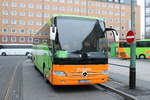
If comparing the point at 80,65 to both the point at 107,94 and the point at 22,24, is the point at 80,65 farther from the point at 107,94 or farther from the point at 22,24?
the point at 22,24

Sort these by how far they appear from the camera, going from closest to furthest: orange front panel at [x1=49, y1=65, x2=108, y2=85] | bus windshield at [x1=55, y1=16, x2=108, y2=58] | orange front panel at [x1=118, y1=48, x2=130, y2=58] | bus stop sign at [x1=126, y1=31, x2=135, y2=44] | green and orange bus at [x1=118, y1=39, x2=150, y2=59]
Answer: orange front panel at [x1=49, y1=65, x2=108, y2=85], bus windshield at [x1=55, y1=16, x2=108, y2=58], bus stop sign at [x1=126, y1=31, x2=135, y2=44], green and orange bus at [x1=118, y1=39, x2=150, y2=59], orange front panel at [x1=118, y1=48, x2=130, y2=58]

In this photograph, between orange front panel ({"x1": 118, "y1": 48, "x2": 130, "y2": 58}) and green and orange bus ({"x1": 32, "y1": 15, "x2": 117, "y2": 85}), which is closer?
green and orange bus ({"x1": 32, "y1": 15, "x2": 117, "y2": 85})

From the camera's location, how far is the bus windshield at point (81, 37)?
26.2 ft

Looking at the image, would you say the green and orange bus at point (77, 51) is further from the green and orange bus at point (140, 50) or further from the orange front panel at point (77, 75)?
the green and orange bus at point (140, 50)

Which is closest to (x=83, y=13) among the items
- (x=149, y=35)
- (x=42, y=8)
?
(x=42, y=8)

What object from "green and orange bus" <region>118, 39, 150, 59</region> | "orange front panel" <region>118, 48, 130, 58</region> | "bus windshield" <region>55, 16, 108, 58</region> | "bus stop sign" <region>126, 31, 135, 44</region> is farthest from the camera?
"orange front panel" <region>118, 48, 130, 58</region>

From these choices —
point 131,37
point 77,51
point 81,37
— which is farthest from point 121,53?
point 77,51

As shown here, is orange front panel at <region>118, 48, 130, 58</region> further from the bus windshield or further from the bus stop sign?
the bus windshield

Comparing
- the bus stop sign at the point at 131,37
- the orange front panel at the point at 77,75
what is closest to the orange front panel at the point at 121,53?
the bus stop sign at the point at 131,37

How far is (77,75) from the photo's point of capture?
7852mm

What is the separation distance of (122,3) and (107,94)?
86605 millimetres

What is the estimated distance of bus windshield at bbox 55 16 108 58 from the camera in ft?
26.2

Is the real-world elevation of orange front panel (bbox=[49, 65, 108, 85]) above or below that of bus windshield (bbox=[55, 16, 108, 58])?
below

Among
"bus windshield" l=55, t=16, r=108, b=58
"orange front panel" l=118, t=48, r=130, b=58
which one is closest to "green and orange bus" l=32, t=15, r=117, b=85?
"bus windshield" l=55, t=16, r=108, b=58
